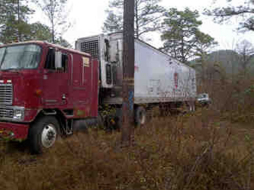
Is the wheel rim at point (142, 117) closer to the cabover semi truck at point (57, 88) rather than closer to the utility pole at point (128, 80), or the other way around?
the cabover semi truck at point (57, 88)

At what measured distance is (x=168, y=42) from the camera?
2748 cm

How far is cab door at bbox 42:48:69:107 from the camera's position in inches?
199

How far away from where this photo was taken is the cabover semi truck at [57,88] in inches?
184

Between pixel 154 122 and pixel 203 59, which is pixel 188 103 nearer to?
pixel 154 122

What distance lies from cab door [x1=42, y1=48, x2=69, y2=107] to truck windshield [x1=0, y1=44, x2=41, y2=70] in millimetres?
276

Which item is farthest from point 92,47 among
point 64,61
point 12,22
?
point 12,22

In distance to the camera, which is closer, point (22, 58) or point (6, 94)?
point (6, 94)

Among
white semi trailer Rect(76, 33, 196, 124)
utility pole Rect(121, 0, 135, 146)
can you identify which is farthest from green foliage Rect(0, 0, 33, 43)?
utility pole Rect(121, 0, 135, 146)

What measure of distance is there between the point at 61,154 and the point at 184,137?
2.39 metres

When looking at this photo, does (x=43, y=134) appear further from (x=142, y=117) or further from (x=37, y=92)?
(x=142, y=117)

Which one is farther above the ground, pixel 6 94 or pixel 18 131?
pixel 6 94

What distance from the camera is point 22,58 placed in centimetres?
497

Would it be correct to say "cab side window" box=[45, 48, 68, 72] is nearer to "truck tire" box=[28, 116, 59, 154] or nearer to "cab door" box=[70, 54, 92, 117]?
"cab door" box=[70, 54, 92, 117]

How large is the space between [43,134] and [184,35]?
25881 mm
